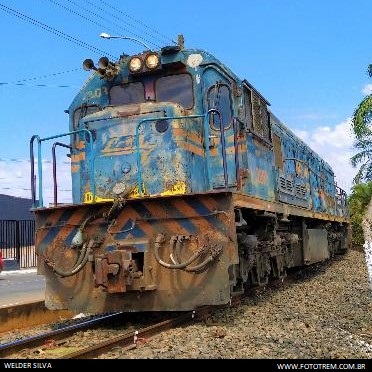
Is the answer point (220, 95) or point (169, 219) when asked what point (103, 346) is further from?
point (220, 95)

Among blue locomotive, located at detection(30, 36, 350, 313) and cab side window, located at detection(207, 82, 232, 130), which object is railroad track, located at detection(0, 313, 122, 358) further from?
cab side window, located at detection(207, 82, 232, 130)

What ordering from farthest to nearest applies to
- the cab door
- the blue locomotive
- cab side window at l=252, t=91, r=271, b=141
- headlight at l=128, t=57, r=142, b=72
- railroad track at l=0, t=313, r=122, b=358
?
cab side window at l=252, t=91, r=271, b=141
headlight at l=128, t=57, r=142, b=72
the cab door
the blue locomotive
railroad track at l=0, t=313, r=122, b=358

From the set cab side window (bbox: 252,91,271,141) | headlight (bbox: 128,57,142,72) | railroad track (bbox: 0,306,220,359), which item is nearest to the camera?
railroad track (bbox: 0,306,220,359)

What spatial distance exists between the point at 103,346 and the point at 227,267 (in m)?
1.75

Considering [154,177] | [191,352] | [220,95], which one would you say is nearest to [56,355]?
[191,352]

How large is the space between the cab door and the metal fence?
1711 cm

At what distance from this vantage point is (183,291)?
21.2ft

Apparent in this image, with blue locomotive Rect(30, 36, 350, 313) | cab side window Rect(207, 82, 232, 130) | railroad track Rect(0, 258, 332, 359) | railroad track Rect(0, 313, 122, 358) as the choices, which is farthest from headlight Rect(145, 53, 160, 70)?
railroad track Rect(0, 313, 122, 358)

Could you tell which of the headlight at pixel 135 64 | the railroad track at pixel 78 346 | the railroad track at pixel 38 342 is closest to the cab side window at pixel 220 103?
the headlight at pixel 135 64

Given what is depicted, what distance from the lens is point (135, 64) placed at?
25.9 ft

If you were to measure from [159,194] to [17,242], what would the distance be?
18.0m

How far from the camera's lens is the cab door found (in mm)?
7618

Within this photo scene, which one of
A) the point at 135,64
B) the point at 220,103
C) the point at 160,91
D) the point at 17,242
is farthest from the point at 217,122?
the point at 17,242

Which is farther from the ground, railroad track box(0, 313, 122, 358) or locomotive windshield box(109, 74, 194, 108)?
locomotive windshield box(109, 74, 194, 108)
